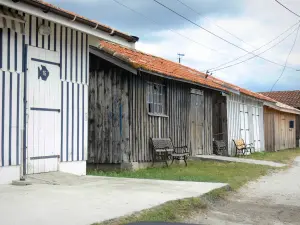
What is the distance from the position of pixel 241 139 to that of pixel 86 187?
1395 cm

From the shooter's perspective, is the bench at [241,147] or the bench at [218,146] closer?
the bench at [218,146]

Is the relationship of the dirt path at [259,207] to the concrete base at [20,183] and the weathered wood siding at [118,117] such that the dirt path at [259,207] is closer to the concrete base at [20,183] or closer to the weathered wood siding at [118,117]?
the concrete base at [20,183]

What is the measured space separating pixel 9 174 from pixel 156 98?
6.75m

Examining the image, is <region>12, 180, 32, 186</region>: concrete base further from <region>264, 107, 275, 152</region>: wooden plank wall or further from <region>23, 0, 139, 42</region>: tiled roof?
<region>264, 107, 275, 152</region>: wooden plank wall

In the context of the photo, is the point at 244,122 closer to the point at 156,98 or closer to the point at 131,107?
the point at 156,98

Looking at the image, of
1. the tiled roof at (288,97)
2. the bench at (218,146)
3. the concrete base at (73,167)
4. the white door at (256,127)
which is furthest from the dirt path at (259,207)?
the tiled roof at (288,97)

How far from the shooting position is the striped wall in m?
7.46

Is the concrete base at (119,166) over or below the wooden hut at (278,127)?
below

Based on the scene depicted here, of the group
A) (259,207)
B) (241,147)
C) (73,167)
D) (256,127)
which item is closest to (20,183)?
(73,167)

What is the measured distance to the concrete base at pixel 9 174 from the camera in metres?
7.33

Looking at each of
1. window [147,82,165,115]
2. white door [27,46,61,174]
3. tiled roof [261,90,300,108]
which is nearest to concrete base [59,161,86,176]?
white door [27,46,61,174]

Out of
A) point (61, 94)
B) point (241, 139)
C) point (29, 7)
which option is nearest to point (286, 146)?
point (241, 139)

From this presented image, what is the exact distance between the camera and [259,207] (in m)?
7.16

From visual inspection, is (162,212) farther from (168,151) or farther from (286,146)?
(286,146)
